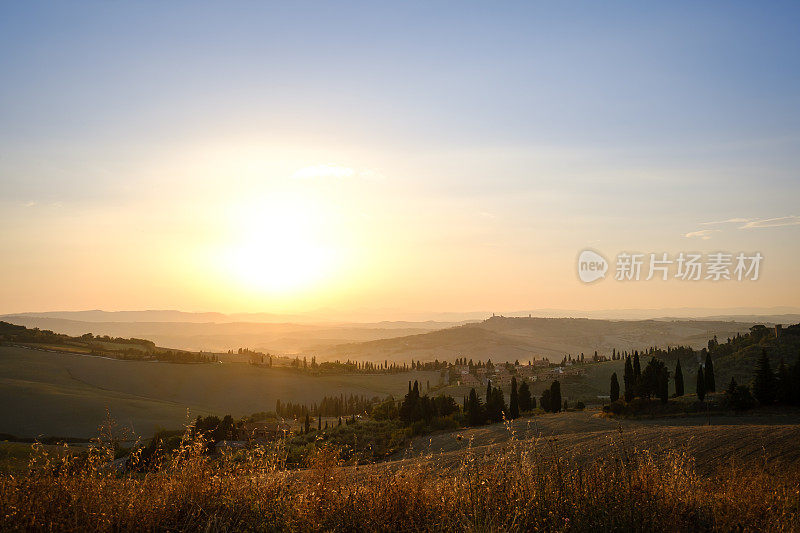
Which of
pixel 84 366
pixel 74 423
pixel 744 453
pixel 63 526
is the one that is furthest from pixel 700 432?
pixel 84 366

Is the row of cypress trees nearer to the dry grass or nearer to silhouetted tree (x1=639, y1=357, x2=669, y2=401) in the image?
silhouetted tree (x1=639, y1=357, x2=669, y2=401)

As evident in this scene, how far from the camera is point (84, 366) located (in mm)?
112750

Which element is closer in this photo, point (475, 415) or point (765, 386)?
point (765, 386)

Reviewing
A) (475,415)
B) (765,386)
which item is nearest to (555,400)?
(475,415)

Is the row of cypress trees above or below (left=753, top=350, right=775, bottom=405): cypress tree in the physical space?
below

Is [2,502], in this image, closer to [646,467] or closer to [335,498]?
[335,498]

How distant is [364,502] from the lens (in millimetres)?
5652

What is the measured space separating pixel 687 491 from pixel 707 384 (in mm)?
45472

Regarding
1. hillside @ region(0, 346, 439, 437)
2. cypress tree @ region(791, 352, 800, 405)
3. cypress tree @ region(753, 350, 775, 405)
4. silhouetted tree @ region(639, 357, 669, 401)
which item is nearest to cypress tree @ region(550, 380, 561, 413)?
silhouetted tree @ region(639, 357, 669, 401)

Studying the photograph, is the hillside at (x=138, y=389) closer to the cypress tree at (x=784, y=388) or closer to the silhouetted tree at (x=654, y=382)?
the silhouetted tree at (x=654, y=382)

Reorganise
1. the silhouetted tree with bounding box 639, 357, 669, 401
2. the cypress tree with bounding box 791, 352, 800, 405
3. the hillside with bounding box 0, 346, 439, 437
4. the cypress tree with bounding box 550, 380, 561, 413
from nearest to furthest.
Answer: the cypress tree with bounding box 791, 352, 800, 405 < the silhouetted tree with bounding box 639, 357, 669, 401 < the cypress tree with bounding box 550, 380, 561, 413 < the hillside with bounding box 0, 346, 439, 437

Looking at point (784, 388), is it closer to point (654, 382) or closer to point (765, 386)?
point (765, 386)

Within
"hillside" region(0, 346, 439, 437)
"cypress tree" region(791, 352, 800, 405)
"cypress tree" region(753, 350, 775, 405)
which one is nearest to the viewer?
"cypress tree" region(791, 352, 800, 405)

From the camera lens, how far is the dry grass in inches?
201
